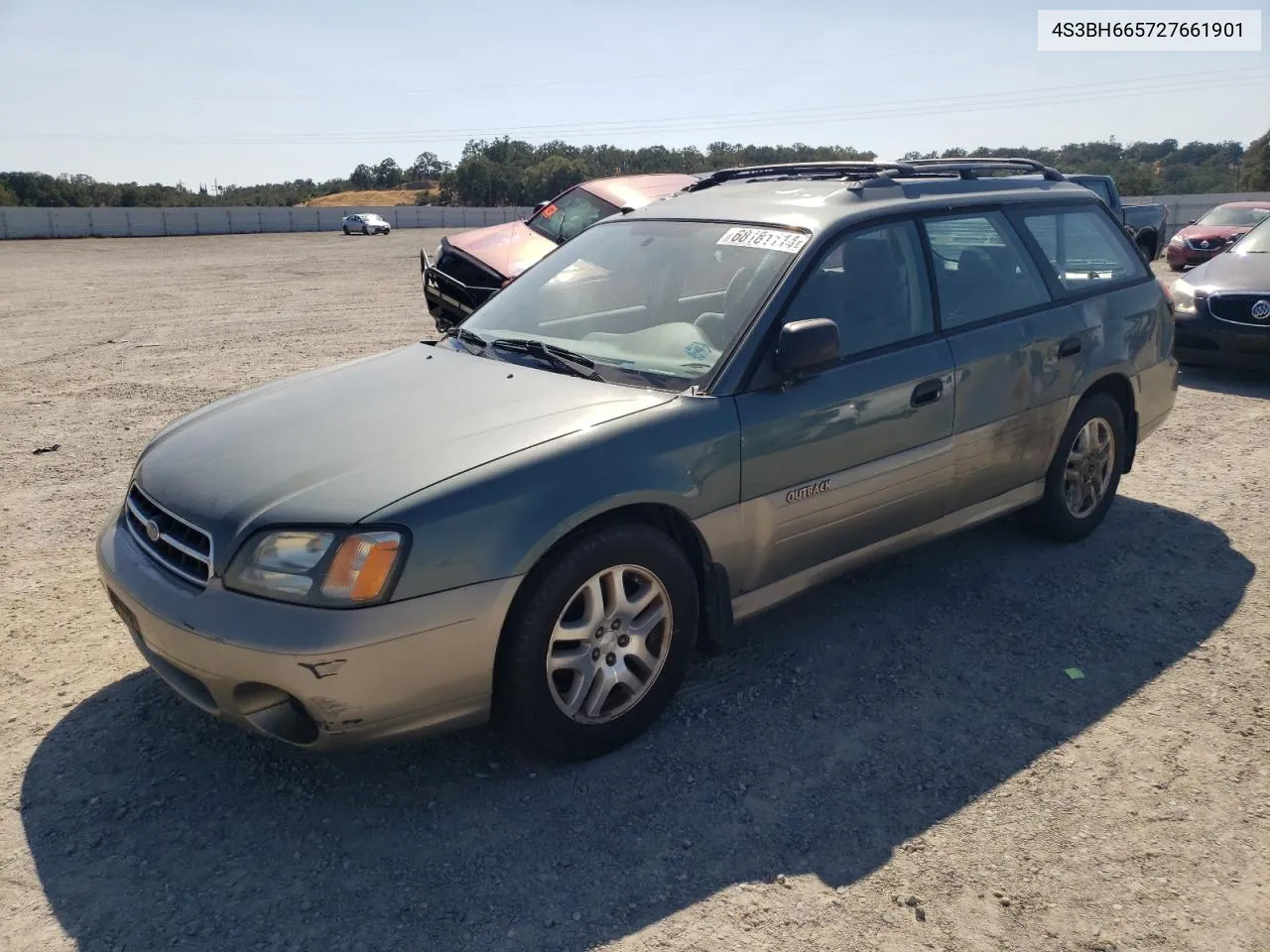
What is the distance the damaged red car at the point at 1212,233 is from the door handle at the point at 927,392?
662 inches

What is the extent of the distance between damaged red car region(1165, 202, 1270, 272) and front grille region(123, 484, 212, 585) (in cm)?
1912

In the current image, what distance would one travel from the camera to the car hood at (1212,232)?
59.3ft

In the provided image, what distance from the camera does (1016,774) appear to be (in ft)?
10.3

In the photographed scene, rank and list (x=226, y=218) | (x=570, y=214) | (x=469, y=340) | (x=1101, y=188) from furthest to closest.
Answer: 1. (x=226, y=218)
2. (x=1101, y=188)
3. (x=570, y=214)
4. (x=469, y=340)

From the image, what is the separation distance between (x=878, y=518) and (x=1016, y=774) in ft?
3.62

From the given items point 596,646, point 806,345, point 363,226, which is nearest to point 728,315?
point 806,345

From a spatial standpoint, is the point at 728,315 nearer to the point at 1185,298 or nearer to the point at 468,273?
the point at 468,273

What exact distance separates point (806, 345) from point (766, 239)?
2.21ft

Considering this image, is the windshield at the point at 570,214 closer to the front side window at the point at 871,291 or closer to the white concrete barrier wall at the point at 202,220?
the front side window at the point at 871,291

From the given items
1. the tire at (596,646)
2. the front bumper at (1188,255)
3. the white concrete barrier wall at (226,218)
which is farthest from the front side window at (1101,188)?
the white concrete barrier wall at (226,218)

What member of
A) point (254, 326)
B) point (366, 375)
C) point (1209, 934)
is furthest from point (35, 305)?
point (1209, 934)

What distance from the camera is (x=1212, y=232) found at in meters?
18.3

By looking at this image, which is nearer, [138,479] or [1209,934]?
[1209,934]

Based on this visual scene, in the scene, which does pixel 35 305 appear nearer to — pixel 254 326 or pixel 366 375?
pixel 254 326
